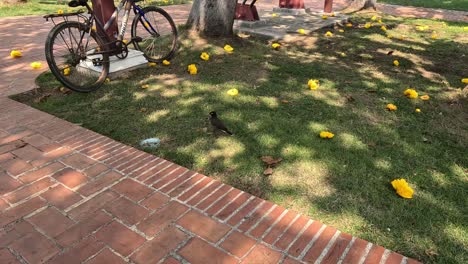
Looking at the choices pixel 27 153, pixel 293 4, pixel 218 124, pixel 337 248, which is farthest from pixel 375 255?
pixel 293 4

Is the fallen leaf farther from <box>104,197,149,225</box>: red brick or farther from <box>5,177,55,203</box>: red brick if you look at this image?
<box>5,177,55,203</box>: red brick

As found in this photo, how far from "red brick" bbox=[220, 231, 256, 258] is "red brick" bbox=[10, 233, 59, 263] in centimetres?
110

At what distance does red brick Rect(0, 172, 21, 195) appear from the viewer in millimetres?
2641

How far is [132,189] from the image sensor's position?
267 cm

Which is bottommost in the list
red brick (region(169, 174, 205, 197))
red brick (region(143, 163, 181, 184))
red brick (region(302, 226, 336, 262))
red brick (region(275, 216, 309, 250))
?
red brick (region(302, 226, 336, 262))

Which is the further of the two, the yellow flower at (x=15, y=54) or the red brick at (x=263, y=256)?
the yellow flower at (x=15, y=54)

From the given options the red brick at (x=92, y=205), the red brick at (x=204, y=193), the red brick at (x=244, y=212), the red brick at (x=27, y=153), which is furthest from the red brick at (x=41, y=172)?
the red brick at (x=244, y=212)

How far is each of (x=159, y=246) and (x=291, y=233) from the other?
90cm

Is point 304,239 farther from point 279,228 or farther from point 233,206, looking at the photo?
point 233,206

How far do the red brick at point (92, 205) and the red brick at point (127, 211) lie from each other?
0.06 m

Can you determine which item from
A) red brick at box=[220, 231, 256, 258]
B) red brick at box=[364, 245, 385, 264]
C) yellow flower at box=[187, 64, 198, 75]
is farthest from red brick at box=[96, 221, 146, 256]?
yellow flower at box=[187, 64, 198, 75]

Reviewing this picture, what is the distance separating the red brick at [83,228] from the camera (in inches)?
85.3

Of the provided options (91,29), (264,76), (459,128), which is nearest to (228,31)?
(264,76)

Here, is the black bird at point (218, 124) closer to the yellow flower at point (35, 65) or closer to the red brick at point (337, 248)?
the red brick at point (337, 248)
